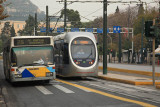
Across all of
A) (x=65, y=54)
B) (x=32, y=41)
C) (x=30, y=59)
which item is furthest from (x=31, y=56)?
(x=65, y=54)

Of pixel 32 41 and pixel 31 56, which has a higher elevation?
pixel 32 41

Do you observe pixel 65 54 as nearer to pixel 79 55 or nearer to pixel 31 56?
pixel 79 55

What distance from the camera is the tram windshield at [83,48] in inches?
854

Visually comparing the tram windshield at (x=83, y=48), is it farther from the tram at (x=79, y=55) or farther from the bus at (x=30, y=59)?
the bus at (x=30, y=59)

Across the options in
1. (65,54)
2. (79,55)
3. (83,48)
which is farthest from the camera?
(65,54)

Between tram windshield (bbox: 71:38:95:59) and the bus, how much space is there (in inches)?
148

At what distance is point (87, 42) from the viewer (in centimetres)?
2200

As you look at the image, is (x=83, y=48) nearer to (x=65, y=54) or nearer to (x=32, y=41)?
(x=65, y=54)

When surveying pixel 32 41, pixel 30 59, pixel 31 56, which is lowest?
pixel 30 59

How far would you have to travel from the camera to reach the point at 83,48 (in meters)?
21.9

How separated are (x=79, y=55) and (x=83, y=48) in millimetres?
507

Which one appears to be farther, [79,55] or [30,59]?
[79,55]

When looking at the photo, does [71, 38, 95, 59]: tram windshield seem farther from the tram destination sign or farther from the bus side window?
the tram destination sign

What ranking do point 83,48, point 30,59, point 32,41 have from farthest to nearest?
point 83,48 < point 32,41 < point 30,59
